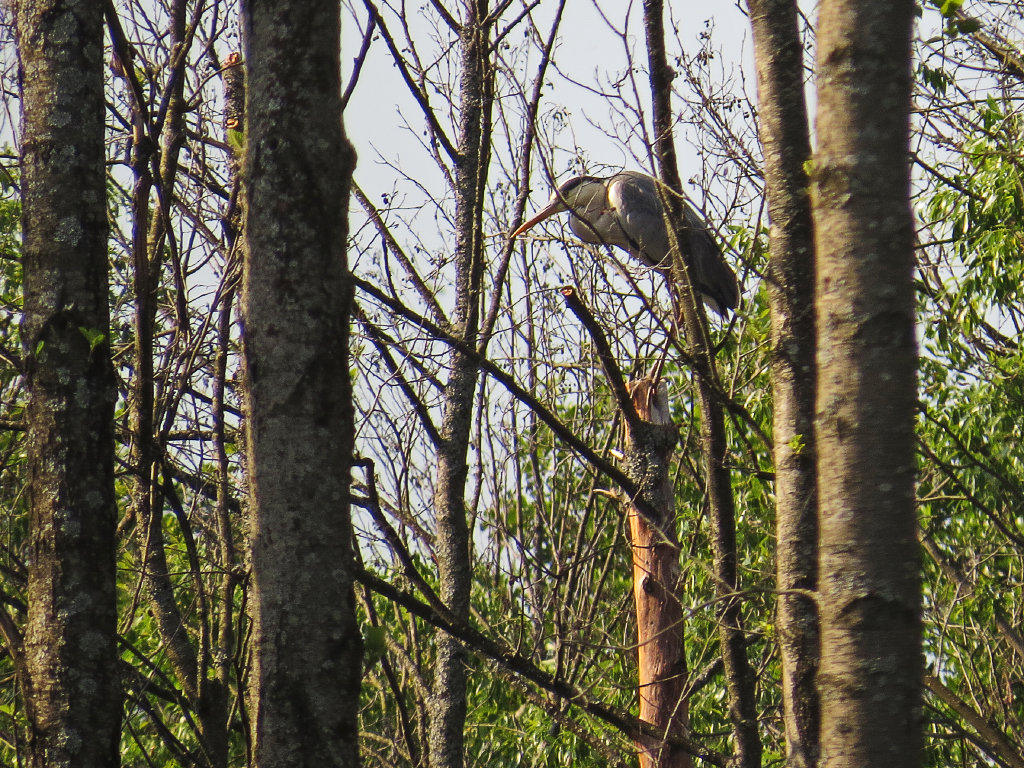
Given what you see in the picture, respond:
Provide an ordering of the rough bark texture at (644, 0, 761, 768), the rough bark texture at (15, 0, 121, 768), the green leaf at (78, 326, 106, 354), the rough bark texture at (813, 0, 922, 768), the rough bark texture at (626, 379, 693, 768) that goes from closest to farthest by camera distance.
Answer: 1. the rough bark texture at (813, 0, 922, 768)
2. the rough bark texture at (15, 0, 121, 768)
3. the green leaf at (78, 326, 106, 354)
4. the rough bark texture at (644, 0, 761, 768)
5. the rough bark texture at (626, 379, 693, 768)

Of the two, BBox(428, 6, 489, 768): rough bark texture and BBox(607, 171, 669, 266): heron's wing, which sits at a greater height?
BBox(607, 171, 669, 266): heron's wing

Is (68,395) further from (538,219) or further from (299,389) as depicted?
(538,219)

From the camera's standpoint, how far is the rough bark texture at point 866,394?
132 centimetres

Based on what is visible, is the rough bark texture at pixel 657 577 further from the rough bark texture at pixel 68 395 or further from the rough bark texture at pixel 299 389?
the rough bark texture at pixel 299 389

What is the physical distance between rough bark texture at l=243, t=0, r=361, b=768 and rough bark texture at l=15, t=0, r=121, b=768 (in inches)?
25.5

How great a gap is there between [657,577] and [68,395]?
276 cm

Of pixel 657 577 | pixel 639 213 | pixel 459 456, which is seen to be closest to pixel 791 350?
pixel 459 456

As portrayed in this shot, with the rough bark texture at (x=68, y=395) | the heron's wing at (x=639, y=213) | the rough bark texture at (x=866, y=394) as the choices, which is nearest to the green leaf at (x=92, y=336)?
the rough bark texture at (x=68, y=395)

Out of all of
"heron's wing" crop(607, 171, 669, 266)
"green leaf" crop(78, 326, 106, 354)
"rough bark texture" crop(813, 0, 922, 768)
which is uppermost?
"heron's wing" crop(607, 171, 669, 266)

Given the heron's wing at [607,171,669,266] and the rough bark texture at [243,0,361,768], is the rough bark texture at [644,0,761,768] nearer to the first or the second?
the rough bark texture at [243,0,361,768]

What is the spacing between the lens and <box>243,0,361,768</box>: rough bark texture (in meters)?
1.79

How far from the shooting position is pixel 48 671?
7.50ft

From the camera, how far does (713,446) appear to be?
3.06 meters

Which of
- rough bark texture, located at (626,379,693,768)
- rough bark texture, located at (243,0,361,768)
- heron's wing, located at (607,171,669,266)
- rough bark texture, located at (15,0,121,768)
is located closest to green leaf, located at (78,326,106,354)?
rough bark texture, located at (15,0,121,768)
